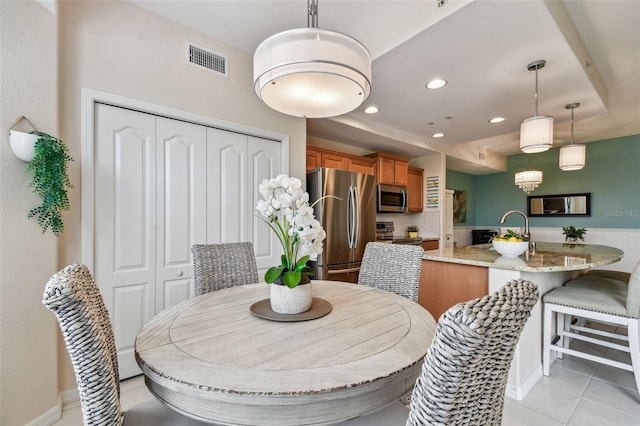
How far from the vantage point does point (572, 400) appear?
185cm

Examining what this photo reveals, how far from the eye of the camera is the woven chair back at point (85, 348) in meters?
0.65

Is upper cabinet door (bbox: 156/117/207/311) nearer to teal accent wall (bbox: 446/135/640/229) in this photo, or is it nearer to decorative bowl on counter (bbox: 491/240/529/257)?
decorative bowl on counter (bbox: 491/240/529/257)

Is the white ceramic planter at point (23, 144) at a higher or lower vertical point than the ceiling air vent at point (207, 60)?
lower

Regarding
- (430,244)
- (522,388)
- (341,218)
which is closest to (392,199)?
(430,244)

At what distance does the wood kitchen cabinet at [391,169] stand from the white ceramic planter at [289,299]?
11.6 feet

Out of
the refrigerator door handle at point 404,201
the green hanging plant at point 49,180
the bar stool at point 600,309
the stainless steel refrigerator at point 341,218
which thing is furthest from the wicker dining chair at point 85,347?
the refrigerator door handle at point 404,201

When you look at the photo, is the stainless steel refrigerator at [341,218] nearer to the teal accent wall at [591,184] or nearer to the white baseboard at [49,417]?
the white baseboard at [49,417]

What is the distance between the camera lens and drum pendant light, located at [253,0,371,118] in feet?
3.46

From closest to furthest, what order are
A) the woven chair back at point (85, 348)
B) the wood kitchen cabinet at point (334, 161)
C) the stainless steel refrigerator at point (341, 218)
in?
the woven chair back at point (85, 348)
the stainless steel refrigerator at point (341, 218)
the wood kitchen cabinet at point (334, 161)

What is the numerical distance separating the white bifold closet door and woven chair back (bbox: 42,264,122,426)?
1.43m

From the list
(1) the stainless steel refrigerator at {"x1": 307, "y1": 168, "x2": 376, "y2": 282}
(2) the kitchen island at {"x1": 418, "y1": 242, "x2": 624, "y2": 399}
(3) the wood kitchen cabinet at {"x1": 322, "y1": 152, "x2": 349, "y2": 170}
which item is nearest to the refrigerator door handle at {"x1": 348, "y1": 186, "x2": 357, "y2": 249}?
(1) the stainless steel refrigerator at {"x1": 307, "y1": 168, "x2": 376, "y2": 282}

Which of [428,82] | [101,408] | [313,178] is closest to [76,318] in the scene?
[101,408]

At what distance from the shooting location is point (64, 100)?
5.81 feet

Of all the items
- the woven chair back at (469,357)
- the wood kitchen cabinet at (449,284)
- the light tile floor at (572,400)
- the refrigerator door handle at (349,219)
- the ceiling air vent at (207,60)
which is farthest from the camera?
the refrigerator door handle at (349,219)
